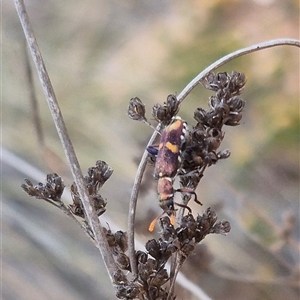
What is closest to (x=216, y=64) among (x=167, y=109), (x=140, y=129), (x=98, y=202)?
(x=167, y=109)

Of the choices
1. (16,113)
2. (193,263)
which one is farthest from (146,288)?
(16,113)

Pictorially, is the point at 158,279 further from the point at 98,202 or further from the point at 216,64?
the point at 216,64

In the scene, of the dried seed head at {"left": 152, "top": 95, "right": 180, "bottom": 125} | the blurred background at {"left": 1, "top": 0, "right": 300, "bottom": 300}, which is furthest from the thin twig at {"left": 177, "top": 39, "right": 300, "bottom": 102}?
the blurred background at {"left": 1, "top": 0, "right": 300, "bottom": 300}

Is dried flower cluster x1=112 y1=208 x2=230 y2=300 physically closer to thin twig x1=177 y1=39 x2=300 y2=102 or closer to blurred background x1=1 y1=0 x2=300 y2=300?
thin twig x1=177 y1=39 x2=300 y2=102

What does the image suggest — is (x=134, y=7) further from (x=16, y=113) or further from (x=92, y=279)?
(x=92, y=279)

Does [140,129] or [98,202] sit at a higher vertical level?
[140,129]

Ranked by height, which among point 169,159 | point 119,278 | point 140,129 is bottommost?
point 119,278

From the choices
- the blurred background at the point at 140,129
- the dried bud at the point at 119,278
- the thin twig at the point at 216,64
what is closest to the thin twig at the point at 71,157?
the dried bud at the point at 119,278
